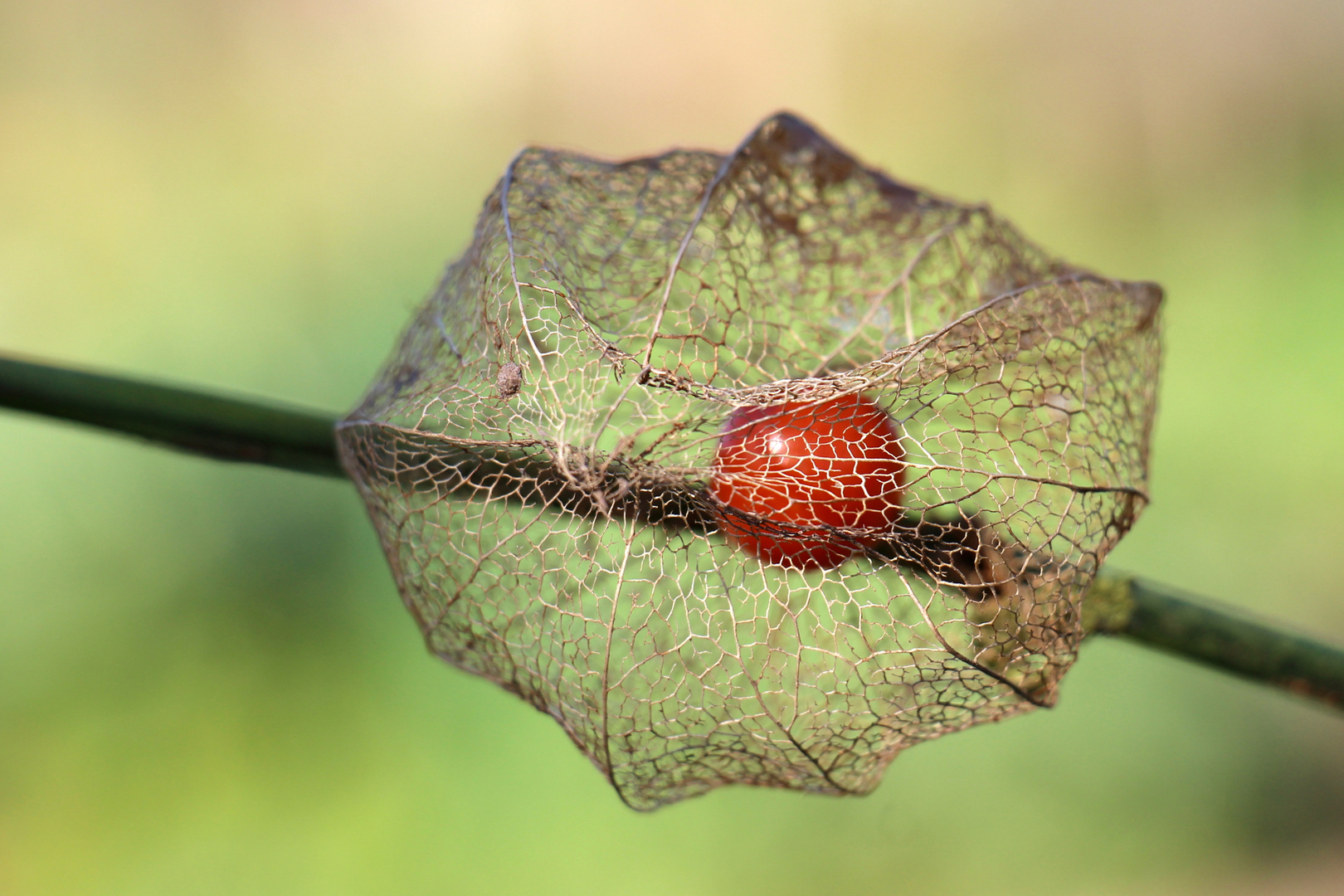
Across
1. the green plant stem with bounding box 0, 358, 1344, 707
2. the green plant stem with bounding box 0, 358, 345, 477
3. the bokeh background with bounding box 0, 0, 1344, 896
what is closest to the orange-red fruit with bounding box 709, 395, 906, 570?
the green plant stem with bounding box 0, 358, 1344, 707

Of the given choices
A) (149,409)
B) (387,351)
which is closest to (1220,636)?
(149,409)

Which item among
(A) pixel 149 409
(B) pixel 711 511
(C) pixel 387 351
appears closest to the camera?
(B) pixel 711 511

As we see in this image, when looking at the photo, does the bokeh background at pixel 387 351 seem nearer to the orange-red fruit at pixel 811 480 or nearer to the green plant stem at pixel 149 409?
the green plant stem at pixel 149 409

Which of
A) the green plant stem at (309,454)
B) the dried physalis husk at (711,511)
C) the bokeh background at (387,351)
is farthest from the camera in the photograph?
the bokeh background at (387,351)

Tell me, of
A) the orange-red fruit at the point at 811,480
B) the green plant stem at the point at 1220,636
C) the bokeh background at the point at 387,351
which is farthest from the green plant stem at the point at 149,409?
the bokeh background at the point at 387,351

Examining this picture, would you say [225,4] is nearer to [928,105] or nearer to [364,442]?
[928,105]

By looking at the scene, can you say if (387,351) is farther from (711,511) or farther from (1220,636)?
(1220,636)
